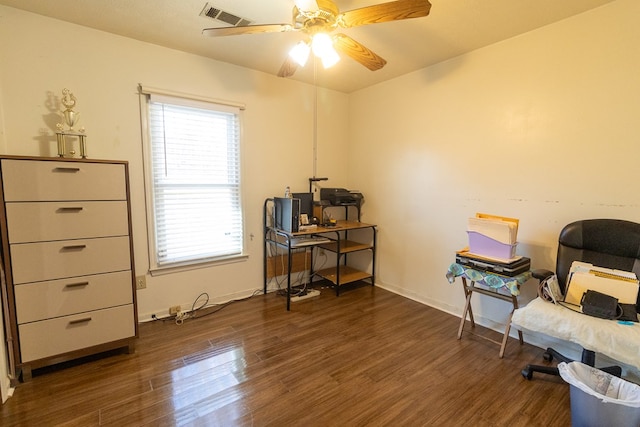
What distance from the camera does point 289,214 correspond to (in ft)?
9.57

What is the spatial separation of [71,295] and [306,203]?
2.20 m

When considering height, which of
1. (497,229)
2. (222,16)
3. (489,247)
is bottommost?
(489,247)

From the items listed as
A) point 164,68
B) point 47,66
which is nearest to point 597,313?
point 164,68

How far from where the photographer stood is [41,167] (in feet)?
5.92

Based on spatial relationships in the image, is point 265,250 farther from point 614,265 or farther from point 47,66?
point 614,265

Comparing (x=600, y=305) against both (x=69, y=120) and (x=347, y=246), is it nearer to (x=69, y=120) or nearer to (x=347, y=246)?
(x=347, y=246)

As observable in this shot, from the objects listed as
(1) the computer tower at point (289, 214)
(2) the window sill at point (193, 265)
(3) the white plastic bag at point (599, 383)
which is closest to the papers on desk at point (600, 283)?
(3) the white plastic bag at point (599, 383)

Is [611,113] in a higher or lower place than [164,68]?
lower

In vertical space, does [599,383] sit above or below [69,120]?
below

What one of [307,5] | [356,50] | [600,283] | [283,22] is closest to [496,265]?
[600,283]

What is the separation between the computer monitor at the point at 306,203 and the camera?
334 centimetres

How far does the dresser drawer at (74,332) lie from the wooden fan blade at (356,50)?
7.79 feet

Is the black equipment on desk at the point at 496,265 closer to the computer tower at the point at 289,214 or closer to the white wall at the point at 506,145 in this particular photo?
the white wall at the point at 506,145

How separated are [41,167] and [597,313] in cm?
344
